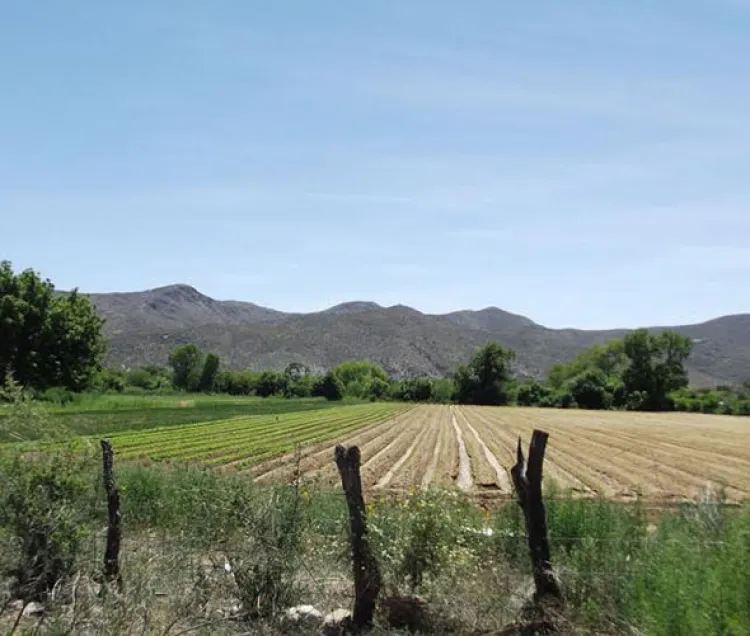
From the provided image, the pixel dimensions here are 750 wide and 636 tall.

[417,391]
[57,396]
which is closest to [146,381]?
[417,391]

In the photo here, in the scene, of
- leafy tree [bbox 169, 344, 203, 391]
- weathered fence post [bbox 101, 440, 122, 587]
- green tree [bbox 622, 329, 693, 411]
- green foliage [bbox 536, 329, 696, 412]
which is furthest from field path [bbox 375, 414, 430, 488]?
leafy tree [bbox 169, 344, 203, 391]

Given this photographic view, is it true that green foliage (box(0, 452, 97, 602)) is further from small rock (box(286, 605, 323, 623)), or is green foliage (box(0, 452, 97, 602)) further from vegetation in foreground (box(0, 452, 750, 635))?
small rock (box(286, 605, 323, 623))

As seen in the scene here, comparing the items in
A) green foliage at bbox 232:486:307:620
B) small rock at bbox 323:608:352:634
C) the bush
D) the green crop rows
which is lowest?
the green crop rows

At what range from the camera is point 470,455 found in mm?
36375

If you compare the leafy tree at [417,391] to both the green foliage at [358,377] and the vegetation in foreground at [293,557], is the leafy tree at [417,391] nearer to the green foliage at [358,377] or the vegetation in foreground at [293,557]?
the green foliage at [358,377]

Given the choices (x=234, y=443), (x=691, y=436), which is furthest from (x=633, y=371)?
(x=234, y=443)

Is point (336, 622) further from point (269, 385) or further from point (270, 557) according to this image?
point (269, 385)

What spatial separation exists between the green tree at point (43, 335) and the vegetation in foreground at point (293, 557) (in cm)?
5208

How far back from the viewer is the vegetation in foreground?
277 inches

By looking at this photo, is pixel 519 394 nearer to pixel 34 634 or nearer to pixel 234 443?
pixel 234 443

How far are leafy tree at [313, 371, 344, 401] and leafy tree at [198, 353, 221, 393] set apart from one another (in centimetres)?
2418

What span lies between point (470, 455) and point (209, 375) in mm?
131438

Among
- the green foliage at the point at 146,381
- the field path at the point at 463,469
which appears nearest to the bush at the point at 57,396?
the field path at the point at 463,469

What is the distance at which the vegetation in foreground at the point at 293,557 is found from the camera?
23.1 feet
